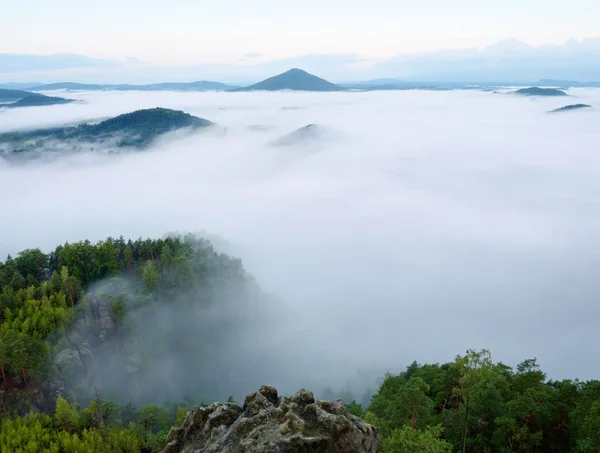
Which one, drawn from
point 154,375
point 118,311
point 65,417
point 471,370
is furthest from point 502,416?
point 154,375

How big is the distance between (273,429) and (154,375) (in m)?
88.7

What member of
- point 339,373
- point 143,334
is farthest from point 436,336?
point 143,334

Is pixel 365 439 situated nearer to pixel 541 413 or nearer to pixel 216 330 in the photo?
pixel 541 413

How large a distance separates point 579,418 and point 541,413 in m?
3.44

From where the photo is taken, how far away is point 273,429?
795 inches

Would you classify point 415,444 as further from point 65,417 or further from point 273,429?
point 65,417

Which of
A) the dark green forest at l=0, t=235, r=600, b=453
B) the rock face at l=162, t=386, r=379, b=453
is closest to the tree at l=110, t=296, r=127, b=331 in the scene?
the dark green forest at l=0, t=235, r=600, b=453

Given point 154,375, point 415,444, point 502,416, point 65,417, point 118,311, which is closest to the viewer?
point 415,444

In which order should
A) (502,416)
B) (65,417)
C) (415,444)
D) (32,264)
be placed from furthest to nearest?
(32,264) < (65,417) < (502,416) < (415,444)

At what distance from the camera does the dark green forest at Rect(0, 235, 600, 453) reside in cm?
3812

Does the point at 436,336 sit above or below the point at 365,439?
below

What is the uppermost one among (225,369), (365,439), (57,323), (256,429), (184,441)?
(256,429)

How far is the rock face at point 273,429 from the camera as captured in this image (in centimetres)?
1938

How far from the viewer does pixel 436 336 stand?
602 ft
